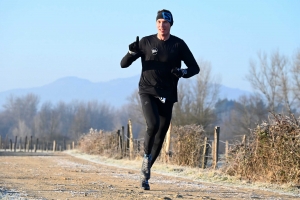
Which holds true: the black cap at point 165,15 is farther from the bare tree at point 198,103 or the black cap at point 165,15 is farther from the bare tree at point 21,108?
the bare tree at point 21,108

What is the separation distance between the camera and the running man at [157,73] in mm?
7395

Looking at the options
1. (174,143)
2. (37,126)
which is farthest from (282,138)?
(37,126)

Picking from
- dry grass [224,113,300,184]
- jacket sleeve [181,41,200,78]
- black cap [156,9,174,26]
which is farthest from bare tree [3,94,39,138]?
black cap [156,9,174,26]

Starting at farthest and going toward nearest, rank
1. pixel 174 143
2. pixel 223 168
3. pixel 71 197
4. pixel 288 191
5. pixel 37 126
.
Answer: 1. pixel 37 126
2. pixel 174 143
3. pixel 223 168
4. pixel 288 191
5. pixel 71 197

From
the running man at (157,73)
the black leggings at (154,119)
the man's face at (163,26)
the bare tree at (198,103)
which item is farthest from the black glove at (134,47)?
the bare tree at (198,103)

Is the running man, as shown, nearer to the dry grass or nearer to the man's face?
the man's face

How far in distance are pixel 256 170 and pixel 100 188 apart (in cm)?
496

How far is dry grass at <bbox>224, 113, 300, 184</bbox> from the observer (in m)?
10.3

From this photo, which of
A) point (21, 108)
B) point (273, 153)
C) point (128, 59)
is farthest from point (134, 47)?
point (21, 108)

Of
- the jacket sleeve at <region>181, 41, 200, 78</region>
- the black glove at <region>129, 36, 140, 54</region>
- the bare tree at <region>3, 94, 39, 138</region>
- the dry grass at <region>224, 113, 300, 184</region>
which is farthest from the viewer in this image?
the bare tree at <region>3, 94, 39, 138</region>

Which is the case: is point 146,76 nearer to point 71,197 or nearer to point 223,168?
point 71,197

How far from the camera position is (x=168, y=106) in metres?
7.61

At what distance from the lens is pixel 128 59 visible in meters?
7.57

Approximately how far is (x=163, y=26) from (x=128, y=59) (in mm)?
659
